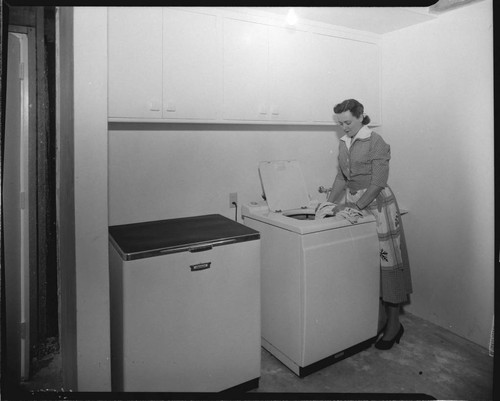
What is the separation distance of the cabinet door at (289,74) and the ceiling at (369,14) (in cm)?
13

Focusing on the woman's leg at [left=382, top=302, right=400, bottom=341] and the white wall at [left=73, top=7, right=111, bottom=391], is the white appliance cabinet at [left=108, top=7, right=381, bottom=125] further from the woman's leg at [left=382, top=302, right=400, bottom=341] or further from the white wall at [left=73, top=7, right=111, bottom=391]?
the woman's leg at [left=382, top=302, right=400, bottom=341]

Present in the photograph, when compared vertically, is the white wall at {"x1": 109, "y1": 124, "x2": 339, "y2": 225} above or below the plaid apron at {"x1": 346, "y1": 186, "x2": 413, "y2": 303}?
above

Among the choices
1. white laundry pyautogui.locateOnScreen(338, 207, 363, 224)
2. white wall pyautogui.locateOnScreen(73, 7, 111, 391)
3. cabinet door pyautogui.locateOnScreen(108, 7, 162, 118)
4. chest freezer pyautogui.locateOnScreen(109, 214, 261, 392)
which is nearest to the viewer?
white wall pyautogui.locateOnScreen(73, 7, 111, 391)

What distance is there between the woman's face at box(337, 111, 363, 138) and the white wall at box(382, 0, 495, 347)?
583 millimetres

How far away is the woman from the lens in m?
2.45

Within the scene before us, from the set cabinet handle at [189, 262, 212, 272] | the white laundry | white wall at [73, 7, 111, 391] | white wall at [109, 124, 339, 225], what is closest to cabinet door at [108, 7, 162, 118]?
white wall at [109, 124, 339, 225]

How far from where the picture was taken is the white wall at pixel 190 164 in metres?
2.38

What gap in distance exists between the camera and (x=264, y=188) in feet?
8.66

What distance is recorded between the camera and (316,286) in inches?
86.3

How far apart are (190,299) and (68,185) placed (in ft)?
2.49

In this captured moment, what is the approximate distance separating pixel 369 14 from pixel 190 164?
5.13 feet

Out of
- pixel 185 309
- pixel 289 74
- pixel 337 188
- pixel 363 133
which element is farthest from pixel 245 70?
pixel 185 309

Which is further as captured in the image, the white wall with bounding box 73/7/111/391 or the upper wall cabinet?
the upper wall cabinet

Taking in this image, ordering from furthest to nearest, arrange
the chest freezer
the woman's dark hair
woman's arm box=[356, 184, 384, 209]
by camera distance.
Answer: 1. the woman's dark hair
2. woman's arm box=[356, 184, 384, 209]
3. the chest freezer
